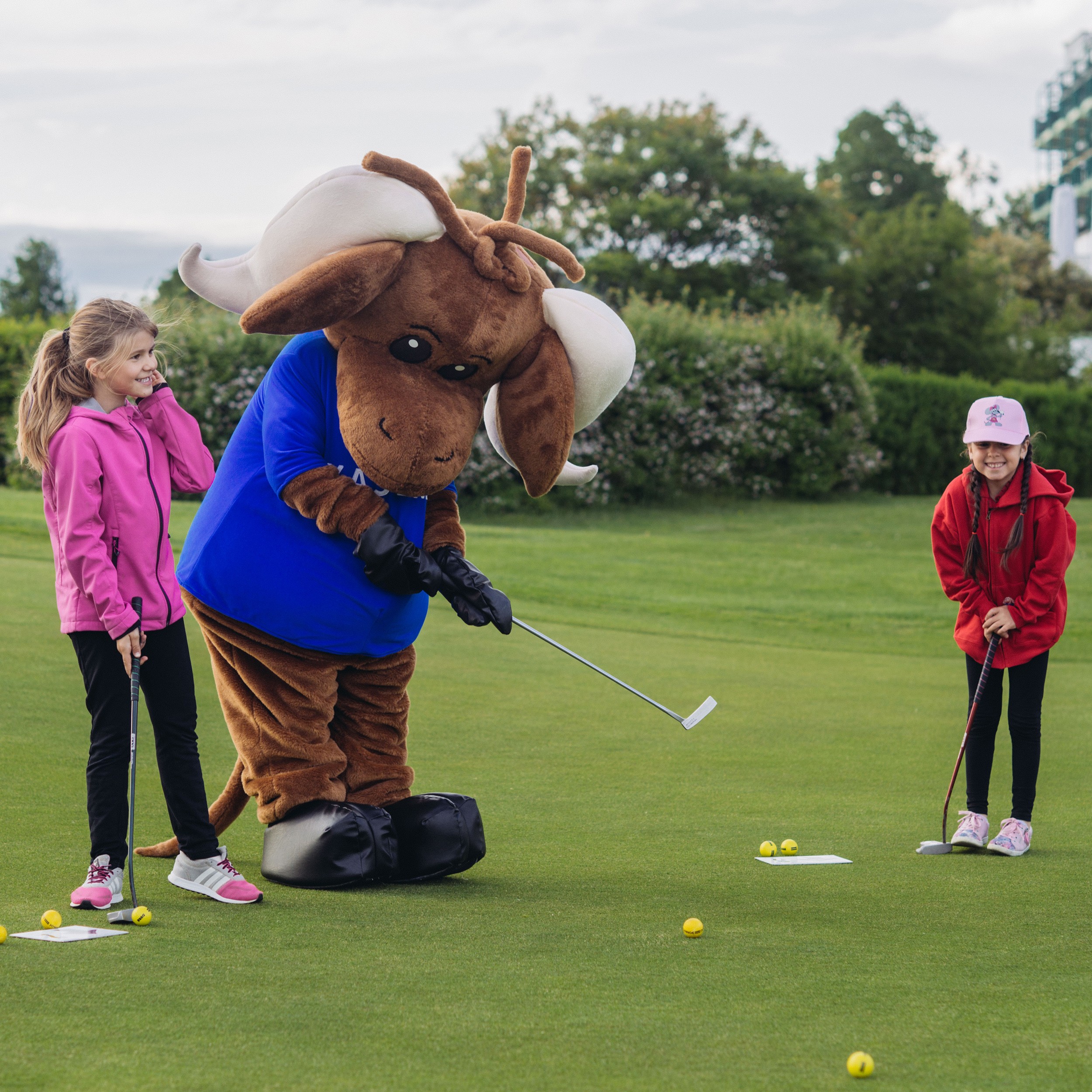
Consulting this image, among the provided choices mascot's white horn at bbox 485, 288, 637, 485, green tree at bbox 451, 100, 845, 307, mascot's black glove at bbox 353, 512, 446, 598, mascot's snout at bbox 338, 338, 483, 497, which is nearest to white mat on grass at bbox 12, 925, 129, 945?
mascot's black glove at bbox 353, 512, 446, 598

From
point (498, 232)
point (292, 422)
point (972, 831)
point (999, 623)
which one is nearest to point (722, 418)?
point (999, 623)

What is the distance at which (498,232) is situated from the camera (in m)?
4.16

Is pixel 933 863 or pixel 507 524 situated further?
pixel 507 524

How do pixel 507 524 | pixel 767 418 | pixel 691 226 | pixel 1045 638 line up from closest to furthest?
1. pixel 1045 638
2. pixel 507 524
3. pixel 767 418
4. pixel 691 226

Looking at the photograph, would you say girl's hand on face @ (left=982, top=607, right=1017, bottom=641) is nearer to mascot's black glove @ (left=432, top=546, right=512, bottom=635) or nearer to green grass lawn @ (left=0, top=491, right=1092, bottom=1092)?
green grass lawn @ (left=0, top=491, right=1092, bottom=1092)

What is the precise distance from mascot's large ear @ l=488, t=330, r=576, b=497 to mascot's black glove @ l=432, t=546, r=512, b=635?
38 cm

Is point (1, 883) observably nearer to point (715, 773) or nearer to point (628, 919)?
point (628, 919)

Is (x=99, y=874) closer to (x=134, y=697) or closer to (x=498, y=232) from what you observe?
(x=134, y=697)

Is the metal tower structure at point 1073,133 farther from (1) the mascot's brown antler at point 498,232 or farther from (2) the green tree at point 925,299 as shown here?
(1) the mascot's brown antler at point 498,232

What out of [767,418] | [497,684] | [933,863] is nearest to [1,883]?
[933,863]

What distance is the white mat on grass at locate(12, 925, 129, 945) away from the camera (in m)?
3.08

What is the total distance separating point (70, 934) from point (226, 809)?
119 centimetres

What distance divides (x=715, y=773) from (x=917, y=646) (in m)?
5.43

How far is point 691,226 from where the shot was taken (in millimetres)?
32438
